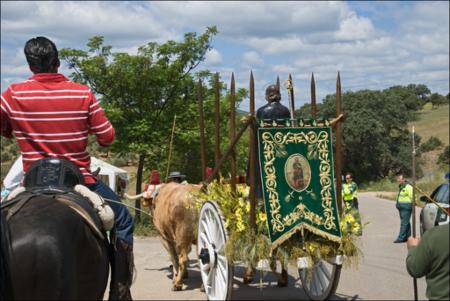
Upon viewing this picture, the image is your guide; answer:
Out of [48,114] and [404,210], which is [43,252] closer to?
[48,114]

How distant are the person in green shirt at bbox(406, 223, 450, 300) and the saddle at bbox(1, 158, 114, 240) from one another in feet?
6.57

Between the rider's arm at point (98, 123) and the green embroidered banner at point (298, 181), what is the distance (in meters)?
3.04

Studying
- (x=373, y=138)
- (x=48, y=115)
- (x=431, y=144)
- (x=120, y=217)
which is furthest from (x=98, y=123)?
(x=431, y=144)

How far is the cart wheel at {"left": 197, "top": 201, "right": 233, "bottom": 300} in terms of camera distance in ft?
24.3

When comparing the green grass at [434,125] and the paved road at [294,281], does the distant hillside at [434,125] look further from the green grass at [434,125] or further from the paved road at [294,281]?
the paved road at [294,281]

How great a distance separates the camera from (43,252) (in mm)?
3473

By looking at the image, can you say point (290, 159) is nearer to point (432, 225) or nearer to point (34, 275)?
point (432, 225)

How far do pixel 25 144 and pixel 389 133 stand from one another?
56192 millimetres

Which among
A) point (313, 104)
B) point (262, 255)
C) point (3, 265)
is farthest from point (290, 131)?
point (3, 265)

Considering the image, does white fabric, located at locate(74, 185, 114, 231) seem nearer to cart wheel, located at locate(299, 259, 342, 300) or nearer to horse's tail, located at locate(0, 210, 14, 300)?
horse's tail, located at locate(0, 210, 14, 300)

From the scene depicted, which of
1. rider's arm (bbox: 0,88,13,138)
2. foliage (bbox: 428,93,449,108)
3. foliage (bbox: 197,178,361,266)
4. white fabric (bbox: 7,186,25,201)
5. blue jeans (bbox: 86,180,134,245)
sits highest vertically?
foliage (bbox: 428,93,449,108)

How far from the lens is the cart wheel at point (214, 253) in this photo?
7.40 meters

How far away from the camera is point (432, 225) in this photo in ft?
14.0

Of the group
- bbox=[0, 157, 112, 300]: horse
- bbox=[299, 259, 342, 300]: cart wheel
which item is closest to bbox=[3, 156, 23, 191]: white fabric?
bbox=[0, 157, 112, 300]: horse
